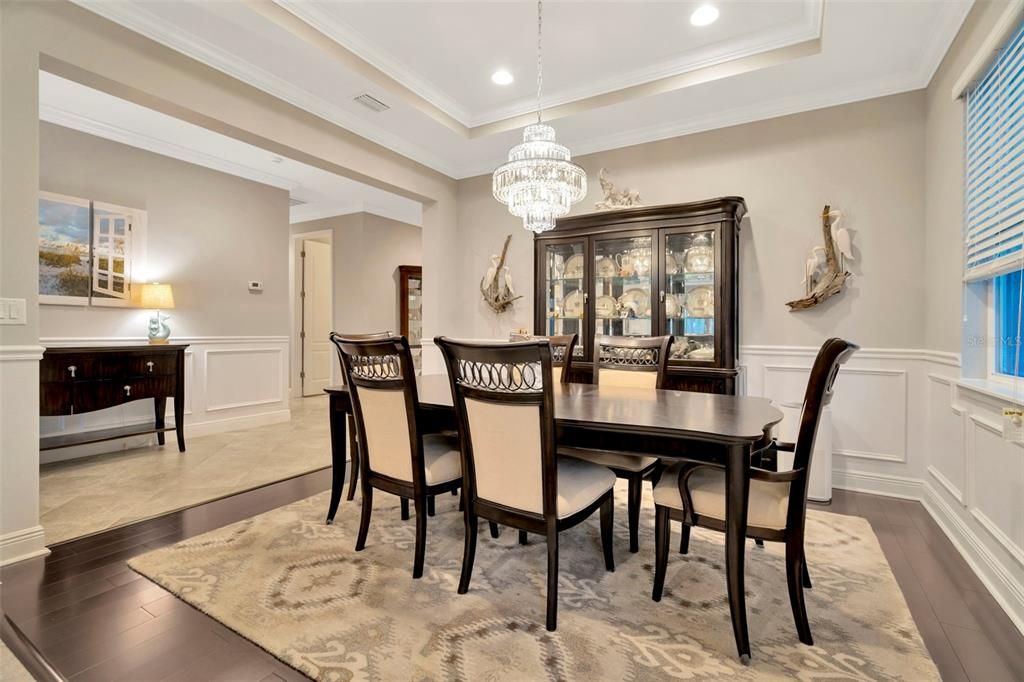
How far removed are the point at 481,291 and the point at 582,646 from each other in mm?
3656

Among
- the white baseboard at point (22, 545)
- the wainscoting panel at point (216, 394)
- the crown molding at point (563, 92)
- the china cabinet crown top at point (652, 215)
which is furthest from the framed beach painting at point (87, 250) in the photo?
the china cabinet crown top at point (652, 215)

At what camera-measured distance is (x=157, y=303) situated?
13.7 feet

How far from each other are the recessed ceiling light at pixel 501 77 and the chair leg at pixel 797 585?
3291 millimetres

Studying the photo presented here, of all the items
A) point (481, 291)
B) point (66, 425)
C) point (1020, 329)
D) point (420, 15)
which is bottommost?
point (66, 425)

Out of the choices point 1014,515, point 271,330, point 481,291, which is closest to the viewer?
point 1014,515

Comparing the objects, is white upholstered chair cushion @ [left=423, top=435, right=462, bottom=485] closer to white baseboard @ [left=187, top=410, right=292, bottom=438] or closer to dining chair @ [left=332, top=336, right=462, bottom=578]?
dining chair @ [left=332, top=336, right=462, bottom=578]

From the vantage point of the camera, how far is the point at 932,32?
264 centimetres

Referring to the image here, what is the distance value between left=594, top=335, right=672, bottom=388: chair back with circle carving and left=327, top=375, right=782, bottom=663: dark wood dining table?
0.51 m

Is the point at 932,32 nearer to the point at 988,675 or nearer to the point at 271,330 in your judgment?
the point at 988,675

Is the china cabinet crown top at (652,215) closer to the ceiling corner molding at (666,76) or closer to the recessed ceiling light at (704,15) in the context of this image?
the ceiling corner molding at (666,76)

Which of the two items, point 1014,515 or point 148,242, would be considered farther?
point 148,242

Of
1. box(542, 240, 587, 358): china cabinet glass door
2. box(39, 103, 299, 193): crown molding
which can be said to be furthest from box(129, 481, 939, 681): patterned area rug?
box(39, 103, 299, 193): crown molding

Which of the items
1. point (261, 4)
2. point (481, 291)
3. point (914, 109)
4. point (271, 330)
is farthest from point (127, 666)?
point (914, 109)

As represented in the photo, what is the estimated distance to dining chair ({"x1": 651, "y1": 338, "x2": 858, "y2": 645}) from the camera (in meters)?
1.58
